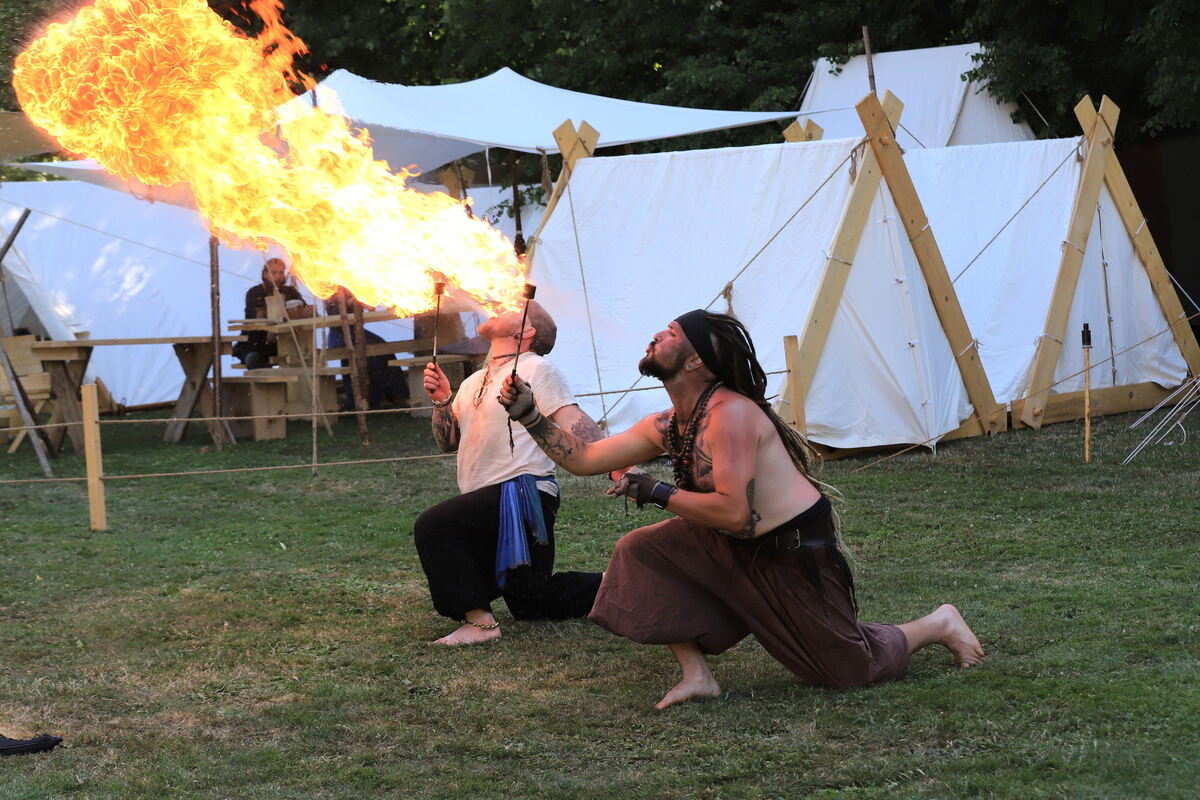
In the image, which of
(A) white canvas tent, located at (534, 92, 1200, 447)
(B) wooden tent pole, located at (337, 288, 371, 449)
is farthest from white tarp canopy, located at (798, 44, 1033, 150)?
(B) wooden tent pole, located at (337, 288, 371, 449)

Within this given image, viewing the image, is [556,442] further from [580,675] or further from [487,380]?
[487,380]

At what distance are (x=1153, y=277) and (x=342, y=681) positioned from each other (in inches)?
381

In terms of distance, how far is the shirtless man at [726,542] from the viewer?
4.30 meters

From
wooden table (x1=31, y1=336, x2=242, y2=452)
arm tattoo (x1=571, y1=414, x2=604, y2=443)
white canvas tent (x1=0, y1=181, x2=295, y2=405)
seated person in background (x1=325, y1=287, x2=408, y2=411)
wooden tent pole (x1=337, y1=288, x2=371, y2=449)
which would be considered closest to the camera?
arm tattoo (x1=571, y1=414, x2=604, y2=443)

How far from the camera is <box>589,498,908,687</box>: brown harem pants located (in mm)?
4344

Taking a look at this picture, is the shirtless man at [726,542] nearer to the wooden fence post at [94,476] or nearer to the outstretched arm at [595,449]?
the outstretched arm at [595,449]

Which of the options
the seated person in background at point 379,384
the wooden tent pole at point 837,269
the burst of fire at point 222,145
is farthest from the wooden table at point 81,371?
the burst of fire at point 222,145

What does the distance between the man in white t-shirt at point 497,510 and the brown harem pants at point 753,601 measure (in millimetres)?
960

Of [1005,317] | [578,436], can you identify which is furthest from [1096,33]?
[578,436]

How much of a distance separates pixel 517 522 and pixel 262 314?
28.3 ft

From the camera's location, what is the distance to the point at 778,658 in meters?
4.45

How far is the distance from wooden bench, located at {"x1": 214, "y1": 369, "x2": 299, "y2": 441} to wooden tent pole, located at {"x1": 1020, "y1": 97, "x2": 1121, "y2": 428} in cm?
673

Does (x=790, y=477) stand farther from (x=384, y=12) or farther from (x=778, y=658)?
(x=384, y=12)

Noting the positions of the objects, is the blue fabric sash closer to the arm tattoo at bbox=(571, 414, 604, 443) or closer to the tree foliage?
the arm tattoo at bbox=(571, 414, 604, 443)
